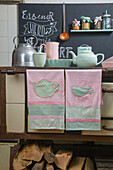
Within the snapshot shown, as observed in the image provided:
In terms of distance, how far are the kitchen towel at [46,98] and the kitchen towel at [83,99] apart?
0.06 meters

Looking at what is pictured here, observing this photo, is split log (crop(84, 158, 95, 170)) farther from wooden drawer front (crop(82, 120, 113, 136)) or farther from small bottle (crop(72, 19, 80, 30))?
→ small bottle (crop(72, 19, 80, 30))

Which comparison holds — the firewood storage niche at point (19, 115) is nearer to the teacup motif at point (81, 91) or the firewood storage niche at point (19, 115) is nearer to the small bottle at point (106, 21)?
the teacup motif at point (81, 91)

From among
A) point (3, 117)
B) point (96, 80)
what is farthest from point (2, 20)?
point (96, 80)

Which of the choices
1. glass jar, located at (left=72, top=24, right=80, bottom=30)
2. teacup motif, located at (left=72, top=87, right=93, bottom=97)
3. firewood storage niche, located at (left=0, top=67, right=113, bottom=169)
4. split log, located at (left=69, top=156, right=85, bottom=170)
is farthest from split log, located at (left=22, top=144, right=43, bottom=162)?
glass jar, located at (left=72, top=24, right=80, bottom=30)

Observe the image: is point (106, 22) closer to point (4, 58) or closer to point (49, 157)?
point (4, 58)

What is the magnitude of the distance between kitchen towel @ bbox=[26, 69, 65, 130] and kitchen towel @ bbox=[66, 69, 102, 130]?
6 cm

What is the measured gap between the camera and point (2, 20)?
2.56 meters

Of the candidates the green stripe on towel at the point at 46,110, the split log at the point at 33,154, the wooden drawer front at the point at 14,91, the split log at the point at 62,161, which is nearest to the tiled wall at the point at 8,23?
the wooden drawer front at the point at 14,91

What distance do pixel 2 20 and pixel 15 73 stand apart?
1266 millimetres

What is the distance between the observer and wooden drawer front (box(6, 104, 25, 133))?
158 cm

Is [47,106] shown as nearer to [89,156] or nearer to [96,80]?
[96,80]

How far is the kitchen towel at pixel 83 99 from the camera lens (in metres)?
1.52

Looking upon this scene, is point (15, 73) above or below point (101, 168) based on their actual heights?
above

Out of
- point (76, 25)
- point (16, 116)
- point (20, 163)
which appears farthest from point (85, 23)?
point (20, 163)
